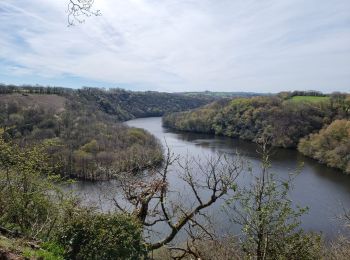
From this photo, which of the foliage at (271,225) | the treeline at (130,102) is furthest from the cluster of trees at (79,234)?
the treeline at (130,102)

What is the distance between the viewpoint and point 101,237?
7.11 metres

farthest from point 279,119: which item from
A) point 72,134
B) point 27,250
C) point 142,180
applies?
point 27,250

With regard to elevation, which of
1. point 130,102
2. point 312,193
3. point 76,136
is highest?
point 130,102

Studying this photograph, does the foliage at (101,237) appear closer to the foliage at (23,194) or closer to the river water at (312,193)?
the foliage at (23,194)

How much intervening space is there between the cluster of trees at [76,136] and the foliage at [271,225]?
39.2 meters

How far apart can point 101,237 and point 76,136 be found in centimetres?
6207

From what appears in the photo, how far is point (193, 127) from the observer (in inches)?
3984

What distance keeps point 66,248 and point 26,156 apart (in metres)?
4.54

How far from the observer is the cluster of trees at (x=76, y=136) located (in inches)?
2077

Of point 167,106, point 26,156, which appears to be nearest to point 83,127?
point 26,156

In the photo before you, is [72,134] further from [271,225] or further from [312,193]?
[271,225]

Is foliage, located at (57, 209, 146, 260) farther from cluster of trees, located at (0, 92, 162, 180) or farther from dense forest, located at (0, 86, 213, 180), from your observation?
cluster of trees, located at (0, 92, 162, 180)

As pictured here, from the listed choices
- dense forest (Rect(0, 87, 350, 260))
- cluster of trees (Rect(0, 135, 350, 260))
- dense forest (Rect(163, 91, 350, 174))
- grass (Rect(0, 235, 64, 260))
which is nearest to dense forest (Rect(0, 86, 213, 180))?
dense forest (Rect(0, 87, 350, 260))

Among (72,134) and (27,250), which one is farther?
(72,134)
